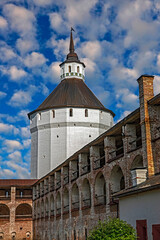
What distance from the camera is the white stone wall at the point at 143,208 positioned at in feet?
42.8

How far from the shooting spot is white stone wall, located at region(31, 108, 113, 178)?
49.7 m

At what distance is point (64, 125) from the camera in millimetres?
49844

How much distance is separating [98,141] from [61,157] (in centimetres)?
2589

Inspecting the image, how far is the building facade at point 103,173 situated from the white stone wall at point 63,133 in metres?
8.66

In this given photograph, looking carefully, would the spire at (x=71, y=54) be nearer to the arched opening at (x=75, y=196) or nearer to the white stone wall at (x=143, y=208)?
the arched opening at (x=75, y=196)

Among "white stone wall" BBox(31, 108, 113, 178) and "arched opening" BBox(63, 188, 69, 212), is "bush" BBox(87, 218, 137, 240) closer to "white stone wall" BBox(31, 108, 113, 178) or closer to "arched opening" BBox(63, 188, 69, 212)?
"arched opening" BBox(63, 188, 69, 212)

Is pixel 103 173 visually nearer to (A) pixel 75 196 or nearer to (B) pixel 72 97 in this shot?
(A) pixel 75 196

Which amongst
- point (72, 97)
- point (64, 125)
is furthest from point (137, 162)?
point (72, 97)

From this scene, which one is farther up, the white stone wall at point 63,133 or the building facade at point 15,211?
the white stone wall at point 63,133

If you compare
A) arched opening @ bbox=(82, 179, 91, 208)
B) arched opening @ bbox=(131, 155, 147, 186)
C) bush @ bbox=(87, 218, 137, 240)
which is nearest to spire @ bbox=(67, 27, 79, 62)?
arched opening @ bbox=(82, 179, 91, 208)

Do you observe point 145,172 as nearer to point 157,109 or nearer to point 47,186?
point 157,109

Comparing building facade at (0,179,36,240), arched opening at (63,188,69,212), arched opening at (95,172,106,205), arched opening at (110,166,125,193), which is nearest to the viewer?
arched opening at (110,166,125,193)

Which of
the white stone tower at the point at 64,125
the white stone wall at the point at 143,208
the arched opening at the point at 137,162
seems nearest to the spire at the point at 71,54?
the white stone tower at the point at 64,125

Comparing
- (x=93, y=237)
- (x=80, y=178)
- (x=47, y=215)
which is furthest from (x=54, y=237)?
(x=93, y=237)
